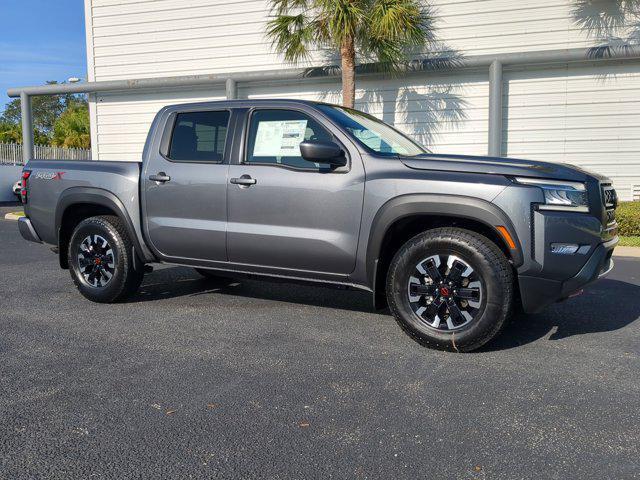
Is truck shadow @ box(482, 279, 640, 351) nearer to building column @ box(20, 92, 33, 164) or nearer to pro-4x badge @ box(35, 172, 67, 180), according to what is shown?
pro-4x badge @ box(35, 172, 67, 180)

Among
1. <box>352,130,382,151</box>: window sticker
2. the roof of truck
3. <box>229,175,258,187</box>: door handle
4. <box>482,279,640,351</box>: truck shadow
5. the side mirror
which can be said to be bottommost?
<box>482,279,640,351</box>: truck shadow

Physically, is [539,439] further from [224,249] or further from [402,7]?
[402,7]

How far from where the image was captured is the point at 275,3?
1418 centimetres

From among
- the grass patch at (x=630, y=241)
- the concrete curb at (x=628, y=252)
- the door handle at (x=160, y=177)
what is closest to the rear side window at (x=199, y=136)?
the door handle at (x=160, y=177)

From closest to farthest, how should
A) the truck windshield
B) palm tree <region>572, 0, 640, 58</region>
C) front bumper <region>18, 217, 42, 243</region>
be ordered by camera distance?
the truck windshield < front bumper <region>18, 217, 42, 243</region> < palm tree <region>572, 0, 640, 58</region>

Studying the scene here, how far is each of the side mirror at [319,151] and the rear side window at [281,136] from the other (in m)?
0.27

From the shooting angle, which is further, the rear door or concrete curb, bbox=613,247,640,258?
concrete curb, bbox=613,247,640,258

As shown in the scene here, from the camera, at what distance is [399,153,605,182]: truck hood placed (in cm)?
414

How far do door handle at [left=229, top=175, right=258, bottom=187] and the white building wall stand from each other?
33.0 feet

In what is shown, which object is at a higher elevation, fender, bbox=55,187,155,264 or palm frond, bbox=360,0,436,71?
palm frond, bbox=360,0,436,71

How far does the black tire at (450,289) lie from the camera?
4211mm

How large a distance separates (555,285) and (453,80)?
10835 millimetres

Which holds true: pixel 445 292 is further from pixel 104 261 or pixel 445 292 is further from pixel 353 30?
pixel 353 30

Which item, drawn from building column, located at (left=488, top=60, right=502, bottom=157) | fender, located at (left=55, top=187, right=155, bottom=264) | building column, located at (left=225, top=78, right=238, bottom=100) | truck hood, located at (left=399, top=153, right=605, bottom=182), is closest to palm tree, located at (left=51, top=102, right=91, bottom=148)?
building column, located at (left=225, top=78, right=238, bottom=100)
